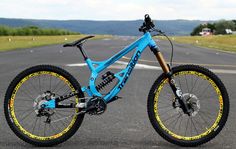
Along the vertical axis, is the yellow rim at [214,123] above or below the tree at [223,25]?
above

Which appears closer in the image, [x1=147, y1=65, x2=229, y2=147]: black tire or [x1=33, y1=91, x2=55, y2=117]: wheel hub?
[x1=147, y1=65, x2=229, y2=147]: black tire

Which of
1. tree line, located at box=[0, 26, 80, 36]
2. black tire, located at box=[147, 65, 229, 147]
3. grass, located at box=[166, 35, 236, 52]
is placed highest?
black tire, located at box=[147, 65, 229, 147]

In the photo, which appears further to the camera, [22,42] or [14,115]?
[22,42]

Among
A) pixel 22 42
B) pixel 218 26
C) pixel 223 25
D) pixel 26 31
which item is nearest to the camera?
pixel 22 42

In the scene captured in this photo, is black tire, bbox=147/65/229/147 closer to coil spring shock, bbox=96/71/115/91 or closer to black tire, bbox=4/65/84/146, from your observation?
coil spring shock, bbox=96/71/115/91

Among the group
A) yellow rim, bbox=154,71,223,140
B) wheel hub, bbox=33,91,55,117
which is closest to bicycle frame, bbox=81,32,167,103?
yellow rim, bbox=154,71,223,140

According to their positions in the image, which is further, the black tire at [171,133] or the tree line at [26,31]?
the tree line at [26,31]

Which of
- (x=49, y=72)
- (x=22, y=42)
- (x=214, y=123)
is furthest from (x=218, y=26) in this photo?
(x=49, y=72)

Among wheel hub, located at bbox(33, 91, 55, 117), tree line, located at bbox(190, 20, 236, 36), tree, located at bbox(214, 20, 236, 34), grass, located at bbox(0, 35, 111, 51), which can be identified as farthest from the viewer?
tree line, located at bbox(190, 20, 236, 36)

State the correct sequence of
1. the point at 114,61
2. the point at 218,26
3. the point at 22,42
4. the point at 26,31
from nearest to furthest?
the point at 114,61
the point at 22,42
the point at 26,31
the point at 218,26

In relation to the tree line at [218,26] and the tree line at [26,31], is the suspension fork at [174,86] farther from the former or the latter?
the tree line at [218,26]

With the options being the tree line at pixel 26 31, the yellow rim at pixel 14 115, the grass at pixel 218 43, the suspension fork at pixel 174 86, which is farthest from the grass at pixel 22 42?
the tree line at pixel 26 31

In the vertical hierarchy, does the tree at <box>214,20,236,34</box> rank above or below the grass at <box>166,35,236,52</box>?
below

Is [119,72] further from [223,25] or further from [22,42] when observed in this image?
[223,25]
